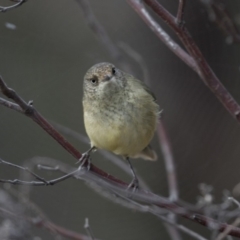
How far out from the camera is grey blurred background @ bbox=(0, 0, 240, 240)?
4930 millimetres

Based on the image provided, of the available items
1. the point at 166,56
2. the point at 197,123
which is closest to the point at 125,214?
the point at 197,123

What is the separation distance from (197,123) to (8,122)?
1638mm

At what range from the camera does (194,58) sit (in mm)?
2084

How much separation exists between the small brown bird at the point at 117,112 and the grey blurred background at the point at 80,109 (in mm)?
1956

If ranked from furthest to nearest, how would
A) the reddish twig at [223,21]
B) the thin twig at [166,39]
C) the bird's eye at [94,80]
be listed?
the bird's eye at [94,80] < the reddish twig at [223,21] < the thin twig at [166,39]

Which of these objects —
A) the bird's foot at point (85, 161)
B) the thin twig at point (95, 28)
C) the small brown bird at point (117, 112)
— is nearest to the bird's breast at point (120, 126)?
the small brown bird at point (117, 112)

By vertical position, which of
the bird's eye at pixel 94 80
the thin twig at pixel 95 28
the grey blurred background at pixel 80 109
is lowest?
the grey blurred background at pixel 80 109

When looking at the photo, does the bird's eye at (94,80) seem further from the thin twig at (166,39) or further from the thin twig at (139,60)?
the thin twig at (166,39)

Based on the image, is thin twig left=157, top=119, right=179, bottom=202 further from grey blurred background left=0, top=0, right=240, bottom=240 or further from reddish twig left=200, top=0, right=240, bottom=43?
grey blurred background left=0, top=0, right=240, bottom=240

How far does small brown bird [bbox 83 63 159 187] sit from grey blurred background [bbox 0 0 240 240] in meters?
1.96

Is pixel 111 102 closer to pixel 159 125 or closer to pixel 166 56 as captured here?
pixel 159 125

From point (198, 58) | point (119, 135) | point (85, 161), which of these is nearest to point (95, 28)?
point (119, 135)

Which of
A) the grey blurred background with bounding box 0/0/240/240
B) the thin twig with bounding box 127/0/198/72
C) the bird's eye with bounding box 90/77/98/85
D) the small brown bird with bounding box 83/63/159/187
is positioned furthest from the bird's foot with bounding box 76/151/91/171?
the grey blurred background with bounding box 0/0/240/240

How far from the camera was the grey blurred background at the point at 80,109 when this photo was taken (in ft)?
16.2
